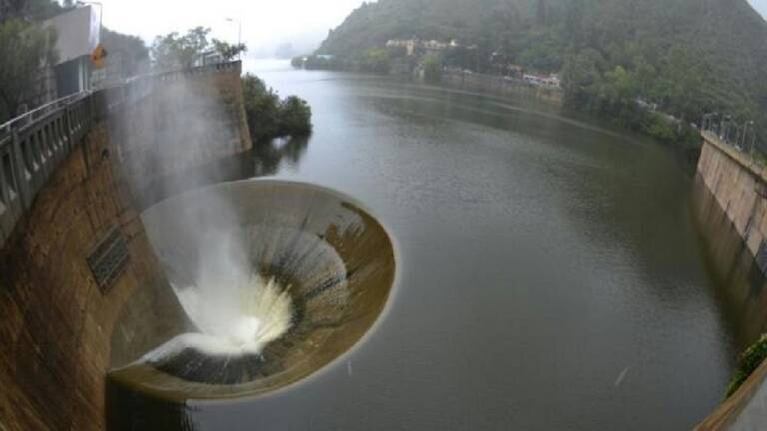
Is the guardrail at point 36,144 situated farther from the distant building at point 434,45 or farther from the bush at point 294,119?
the distant building at point 434,45

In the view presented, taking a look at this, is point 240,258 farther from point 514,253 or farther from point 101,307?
point 514,253

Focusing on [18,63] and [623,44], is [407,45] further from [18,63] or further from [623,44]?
[18,63]

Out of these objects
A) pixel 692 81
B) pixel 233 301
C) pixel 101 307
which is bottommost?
pixel 233 301

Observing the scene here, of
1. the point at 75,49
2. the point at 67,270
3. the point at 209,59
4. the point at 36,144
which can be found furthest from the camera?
the point at 209,59

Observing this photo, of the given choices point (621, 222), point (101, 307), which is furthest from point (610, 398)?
point (621, 222)

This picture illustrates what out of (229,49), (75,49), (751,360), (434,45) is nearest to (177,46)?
(229,49)

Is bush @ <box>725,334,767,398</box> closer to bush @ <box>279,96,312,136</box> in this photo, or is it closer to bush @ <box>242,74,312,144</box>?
bush @ <box>242,74,312,144</box>
